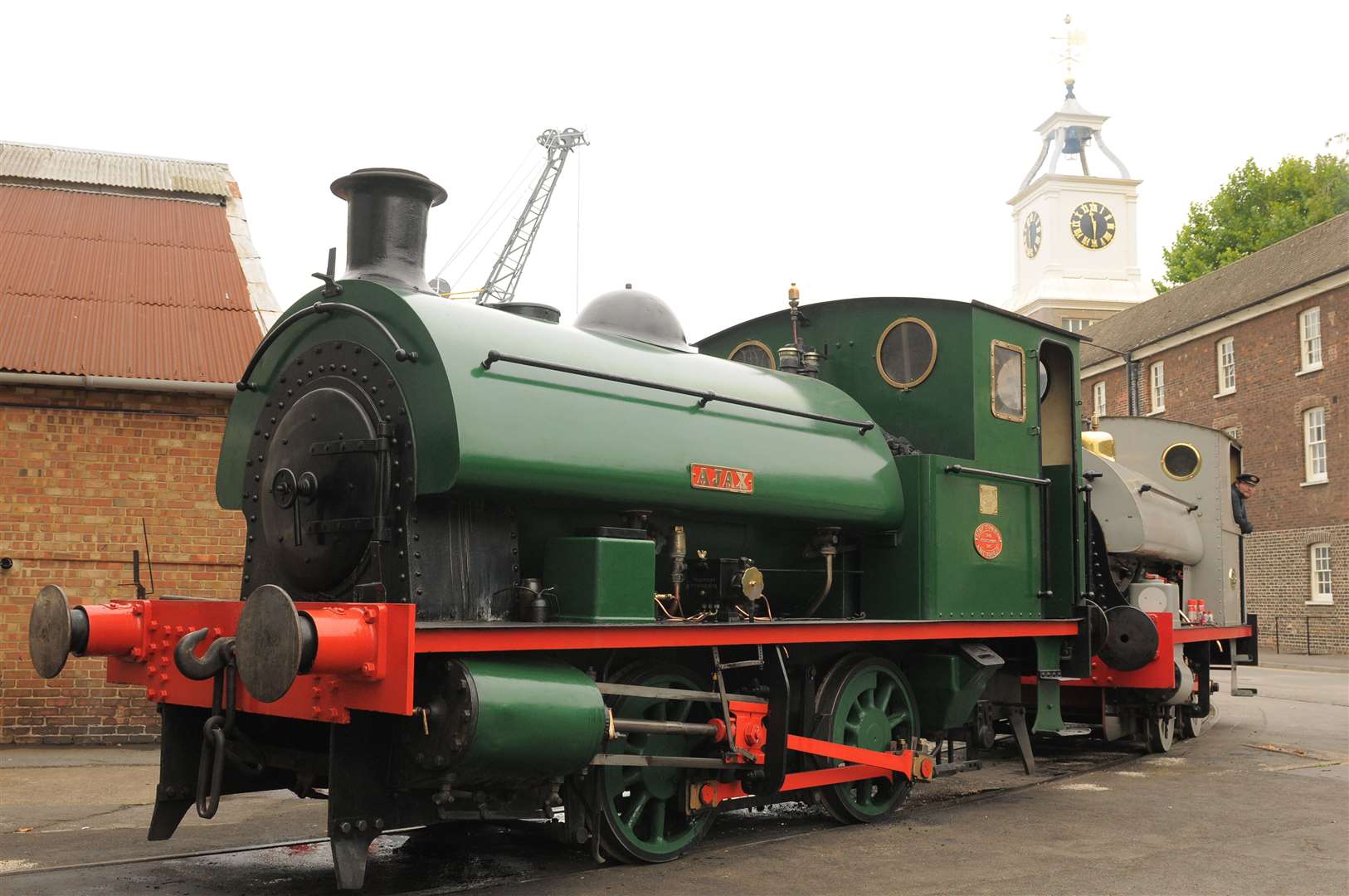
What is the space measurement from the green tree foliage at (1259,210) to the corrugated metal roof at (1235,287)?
5.03 meters

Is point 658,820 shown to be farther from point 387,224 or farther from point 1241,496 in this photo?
point 1241,496

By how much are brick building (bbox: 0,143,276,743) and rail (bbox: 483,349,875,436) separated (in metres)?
4.77

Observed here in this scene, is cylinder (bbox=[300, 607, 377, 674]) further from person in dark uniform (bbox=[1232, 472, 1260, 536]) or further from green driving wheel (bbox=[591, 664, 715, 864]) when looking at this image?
person in dark uniform (bbox=[1232, 472, 1260, 536])

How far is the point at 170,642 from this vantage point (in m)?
5.54

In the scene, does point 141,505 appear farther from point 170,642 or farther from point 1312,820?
point 1312,820

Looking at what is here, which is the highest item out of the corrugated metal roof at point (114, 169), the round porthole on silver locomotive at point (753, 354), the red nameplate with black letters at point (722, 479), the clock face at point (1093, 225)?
the clock face at point (1093, 225)

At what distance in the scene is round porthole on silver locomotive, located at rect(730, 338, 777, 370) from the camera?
8422 mm

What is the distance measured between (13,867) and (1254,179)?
1626 inches

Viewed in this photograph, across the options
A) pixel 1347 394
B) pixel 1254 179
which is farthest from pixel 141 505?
pixel 1254 179

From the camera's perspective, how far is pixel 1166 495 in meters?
11.9

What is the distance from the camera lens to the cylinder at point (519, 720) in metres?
4.75

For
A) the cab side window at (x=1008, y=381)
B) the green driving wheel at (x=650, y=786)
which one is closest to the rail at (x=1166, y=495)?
the cab side window at (x=1008, y=381)

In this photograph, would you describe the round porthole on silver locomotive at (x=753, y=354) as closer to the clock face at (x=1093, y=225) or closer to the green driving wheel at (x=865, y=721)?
the green driving wheel at (x=865, y=721)

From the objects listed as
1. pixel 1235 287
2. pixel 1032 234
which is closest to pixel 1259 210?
pixel 1235 287
